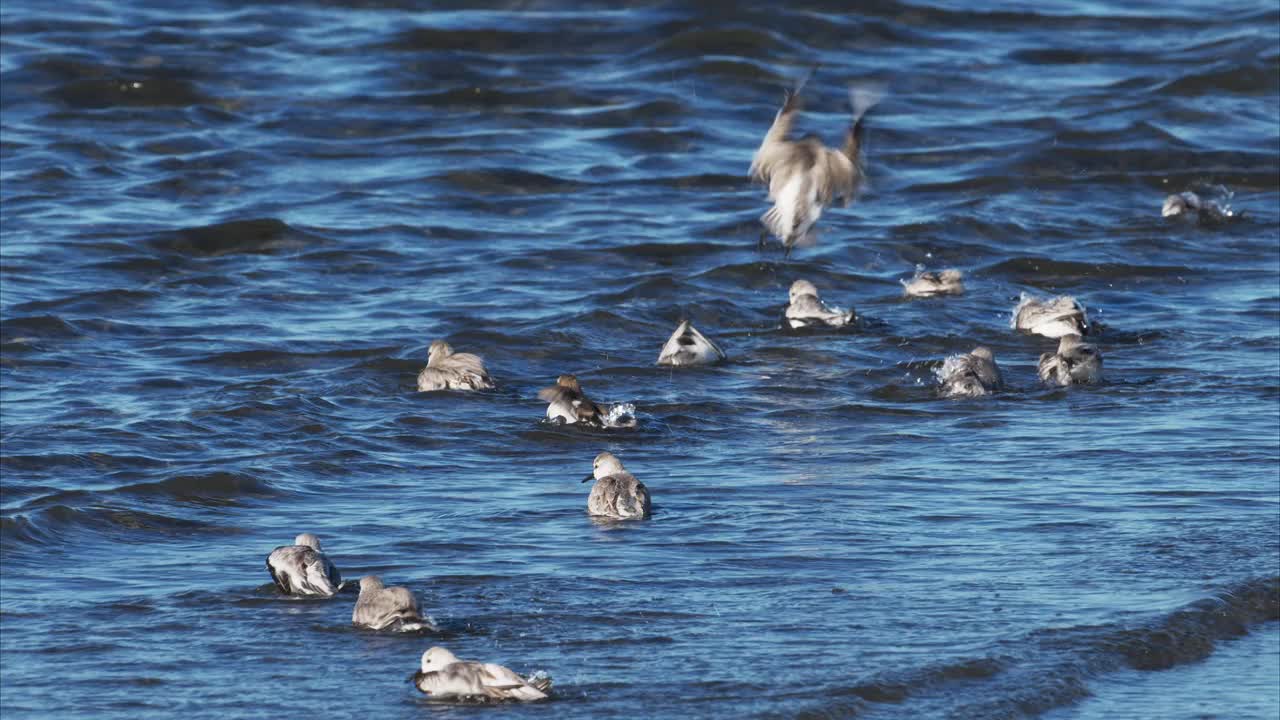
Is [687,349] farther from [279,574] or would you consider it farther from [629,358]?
[279,574]

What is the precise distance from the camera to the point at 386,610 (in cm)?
802

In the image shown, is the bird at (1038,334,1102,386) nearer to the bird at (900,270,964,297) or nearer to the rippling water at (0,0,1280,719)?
the rippling water at (0,0,1280,719)

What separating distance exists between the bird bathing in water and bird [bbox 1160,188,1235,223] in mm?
7816

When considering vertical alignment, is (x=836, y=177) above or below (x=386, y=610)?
above

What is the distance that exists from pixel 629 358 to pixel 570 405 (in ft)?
7.47

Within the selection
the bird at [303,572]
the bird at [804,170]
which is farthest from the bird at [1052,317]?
the bird at [303,572]

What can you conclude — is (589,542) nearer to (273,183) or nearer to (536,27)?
(273,183)

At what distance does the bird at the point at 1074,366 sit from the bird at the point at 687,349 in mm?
2056

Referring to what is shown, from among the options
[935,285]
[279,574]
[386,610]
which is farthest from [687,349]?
[386,610]

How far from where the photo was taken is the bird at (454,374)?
12.8m

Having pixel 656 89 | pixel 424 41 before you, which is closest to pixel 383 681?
pixel 656 89

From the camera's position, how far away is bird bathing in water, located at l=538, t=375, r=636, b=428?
11883mm

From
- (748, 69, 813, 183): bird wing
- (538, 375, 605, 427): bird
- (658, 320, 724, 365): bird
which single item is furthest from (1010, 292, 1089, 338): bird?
(538, 375, 605, 427): bird

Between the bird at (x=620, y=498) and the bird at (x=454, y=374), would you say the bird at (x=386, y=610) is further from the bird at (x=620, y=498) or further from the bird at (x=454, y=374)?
the bird at (x=454, y=374)
